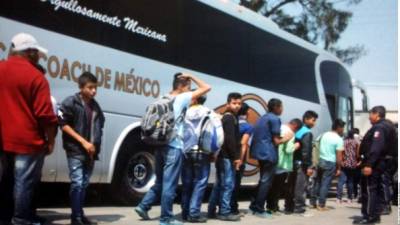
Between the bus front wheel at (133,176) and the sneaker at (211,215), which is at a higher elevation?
the bus front wheel at (133,176)

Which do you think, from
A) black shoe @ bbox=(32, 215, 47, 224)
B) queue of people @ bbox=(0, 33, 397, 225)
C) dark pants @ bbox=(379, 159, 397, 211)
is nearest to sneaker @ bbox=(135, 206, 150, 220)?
queue of people @ bbox=(0, 33, 397, 225)

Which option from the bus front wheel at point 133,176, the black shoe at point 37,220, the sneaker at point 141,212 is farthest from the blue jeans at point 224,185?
the black shoe at point 37,220

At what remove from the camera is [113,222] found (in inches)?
257

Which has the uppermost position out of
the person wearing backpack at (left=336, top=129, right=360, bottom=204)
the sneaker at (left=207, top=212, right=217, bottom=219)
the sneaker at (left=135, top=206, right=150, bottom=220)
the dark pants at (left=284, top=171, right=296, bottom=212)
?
the person wearing backpack at (left=336, top=129, right=360, bottom=204)

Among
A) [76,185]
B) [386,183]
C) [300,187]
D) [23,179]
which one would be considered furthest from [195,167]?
[386,183]

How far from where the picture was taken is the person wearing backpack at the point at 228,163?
734 centimetres

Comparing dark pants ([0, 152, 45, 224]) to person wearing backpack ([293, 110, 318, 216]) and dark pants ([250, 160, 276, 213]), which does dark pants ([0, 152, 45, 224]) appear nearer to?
dark pants ([250, 160, 276, 213])

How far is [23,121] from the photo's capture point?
507 cm

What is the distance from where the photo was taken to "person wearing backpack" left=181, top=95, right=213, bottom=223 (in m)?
6.88

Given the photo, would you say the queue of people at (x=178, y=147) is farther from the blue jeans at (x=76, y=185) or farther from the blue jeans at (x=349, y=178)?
the blue jeans at (x=349, y=178)

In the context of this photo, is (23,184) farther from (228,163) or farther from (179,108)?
(228,163)

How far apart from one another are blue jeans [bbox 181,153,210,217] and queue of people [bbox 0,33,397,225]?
0.04ft

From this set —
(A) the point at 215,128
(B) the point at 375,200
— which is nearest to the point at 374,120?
(B) the point at 375,200

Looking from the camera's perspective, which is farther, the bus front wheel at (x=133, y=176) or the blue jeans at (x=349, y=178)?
the blue jeans at (x=349, y=178)
